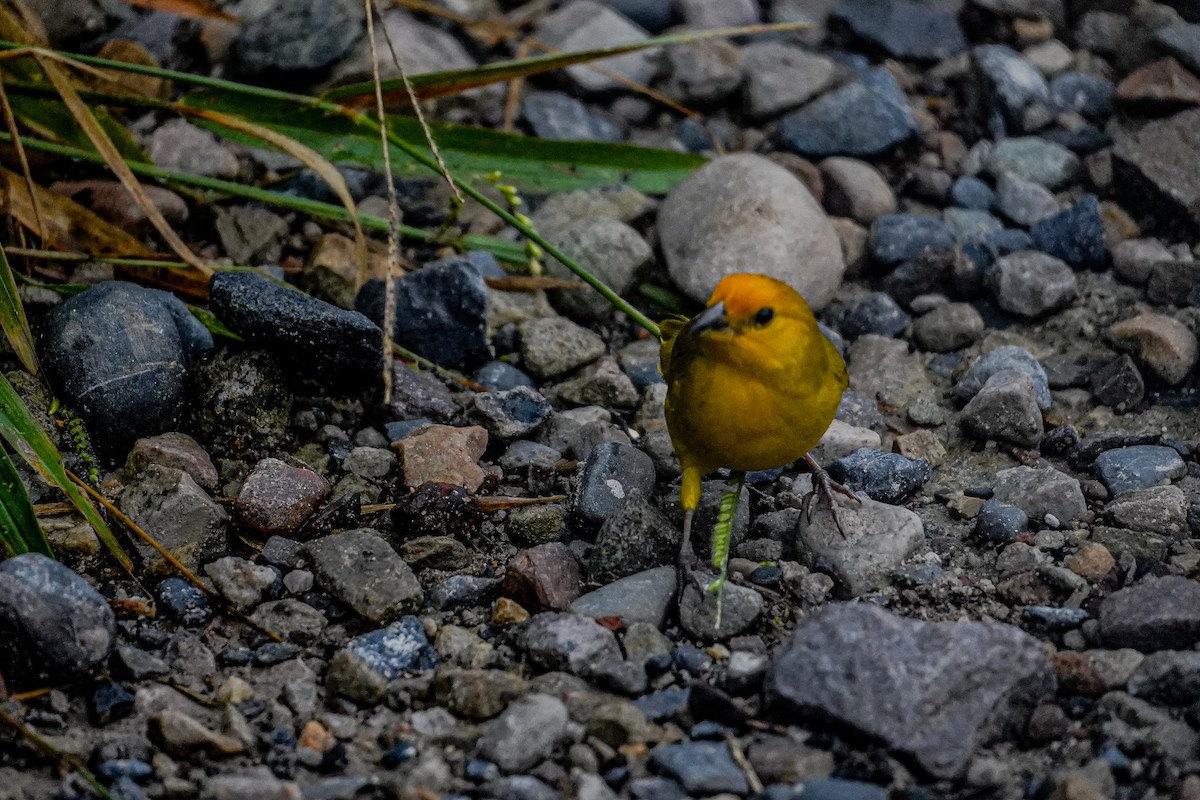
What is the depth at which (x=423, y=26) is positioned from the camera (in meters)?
6.33

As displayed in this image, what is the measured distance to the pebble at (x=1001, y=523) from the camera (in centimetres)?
363

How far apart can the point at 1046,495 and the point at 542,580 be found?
1615 millimetres

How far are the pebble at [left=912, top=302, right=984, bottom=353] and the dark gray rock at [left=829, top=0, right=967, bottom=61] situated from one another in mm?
2177

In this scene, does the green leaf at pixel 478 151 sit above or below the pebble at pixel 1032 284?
above

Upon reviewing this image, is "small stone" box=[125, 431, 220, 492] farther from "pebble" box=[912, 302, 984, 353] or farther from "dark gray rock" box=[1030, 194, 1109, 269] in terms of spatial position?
"dark gray rock" box=[1030, 194, 1109, 269]

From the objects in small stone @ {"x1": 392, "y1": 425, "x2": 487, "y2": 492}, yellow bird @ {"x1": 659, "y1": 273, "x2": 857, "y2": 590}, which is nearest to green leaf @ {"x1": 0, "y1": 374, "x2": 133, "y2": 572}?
small stone @ {"x1": 392, "y1": 425, "x2": 487, "y2": 492}

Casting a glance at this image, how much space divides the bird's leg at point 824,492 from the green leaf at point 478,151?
1.94m

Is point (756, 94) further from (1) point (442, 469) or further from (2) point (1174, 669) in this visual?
(2) point (1174, 669)

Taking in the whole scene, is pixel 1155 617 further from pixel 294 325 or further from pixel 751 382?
pixel 294 325

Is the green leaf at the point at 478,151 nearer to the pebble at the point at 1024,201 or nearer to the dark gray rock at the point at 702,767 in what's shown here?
the pebble at the point at 1024,201

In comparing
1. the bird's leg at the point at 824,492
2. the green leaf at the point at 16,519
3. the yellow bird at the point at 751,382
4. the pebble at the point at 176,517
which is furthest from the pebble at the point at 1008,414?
the green leaf at the point at 16,519

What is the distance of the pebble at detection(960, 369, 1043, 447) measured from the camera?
13.7 ft

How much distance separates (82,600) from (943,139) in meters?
4.60

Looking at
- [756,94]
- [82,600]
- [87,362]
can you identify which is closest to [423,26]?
[756,94]
